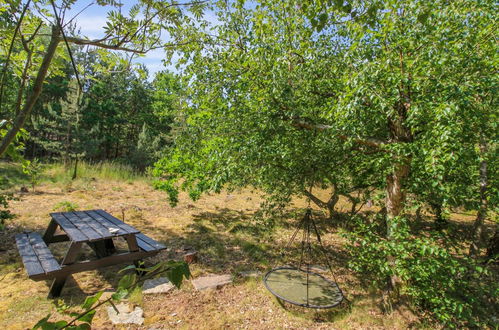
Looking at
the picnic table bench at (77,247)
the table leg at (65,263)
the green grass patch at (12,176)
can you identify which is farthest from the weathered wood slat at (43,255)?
the green grass patch at (12,176)

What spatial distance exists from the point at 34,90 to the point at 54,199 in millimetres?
7063

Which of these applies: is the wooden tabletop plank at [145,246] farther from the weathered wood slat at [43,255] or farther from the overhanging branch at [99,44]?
the overhanging branch at [99,44]

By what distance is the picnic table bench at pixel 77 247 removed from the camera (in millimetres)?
2934

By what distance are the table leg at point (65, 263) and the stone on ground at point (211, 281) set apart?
4.79ft

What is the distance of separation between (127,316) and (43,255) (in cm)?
126

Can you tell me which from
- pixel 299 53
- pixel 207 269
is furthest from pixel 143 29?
pixel 207 269

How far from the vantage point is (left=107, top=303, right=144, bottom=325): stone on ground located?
2.78 metres

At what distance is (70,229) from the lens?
3.29 meters

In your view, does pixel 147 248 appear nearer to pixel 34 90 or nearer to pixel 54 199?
pixel 34 90

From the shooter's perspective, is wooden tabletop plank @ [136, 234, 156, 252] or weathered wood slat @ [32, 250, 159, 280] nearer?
weathered wood slat @ [32, 250, 159, 280]

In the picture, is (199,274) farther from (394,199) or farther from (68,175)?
(68,175)

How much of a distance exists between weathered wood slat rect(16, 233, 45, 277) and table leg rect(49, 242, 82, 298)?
0.74 ft

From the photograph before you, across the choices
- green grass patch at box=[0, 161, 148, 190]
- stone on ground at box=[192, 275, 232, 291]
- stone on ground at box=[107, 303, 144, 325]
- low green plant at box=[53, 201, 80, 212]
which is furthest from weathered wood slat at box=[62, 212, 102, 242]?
green grass patch at box=[0, 161, 148, 190]

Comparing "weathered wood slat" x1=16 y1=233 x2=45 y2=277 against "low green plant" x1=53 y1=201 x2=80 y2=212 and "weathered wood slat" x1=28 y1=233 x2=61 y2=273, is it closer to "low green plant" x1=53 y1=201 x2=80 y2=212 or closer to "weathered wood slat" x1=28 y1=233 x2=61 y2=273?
"weathered wood slat" x1=28 y1=233 x2=61 y2=273
